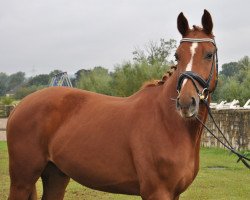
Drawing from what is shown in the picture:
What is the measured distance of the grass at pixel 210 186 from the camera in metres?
8.12

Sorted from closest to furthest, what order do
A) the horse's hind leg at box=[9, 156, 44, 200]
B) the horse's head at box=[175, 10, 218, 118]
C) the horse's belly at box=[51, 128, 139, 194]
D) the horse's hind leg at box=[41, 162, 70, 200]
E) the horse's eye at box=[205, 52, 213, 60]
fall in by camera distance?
the horse's head at box=[175, 10, 218, 118] → the horse's eye at box=[205, 52, 213, 60] → the horse's belly at box=[51, 128, 139, 194] → the horse's hind leg at box=[9, 156, 44, 200] → the horse's hind leg at box=[41, 162, 70, 200]

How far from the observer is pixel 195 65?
139 inches

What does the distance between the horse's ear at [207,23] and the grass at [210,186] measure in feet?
15.7

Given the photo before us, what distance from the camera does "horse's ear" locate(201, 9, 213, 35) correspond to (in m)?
3.70

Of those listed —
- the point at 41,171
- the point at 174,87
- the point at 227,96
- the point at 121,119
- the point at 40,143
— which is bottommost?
the point at 227,96

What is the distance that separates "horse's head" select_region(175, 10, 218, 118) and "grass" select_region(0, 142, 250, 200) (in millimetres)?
4725

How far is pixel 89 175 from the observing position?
4.15 meters

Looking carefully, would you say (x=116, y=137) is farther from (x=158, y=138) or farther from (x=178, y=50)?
(x=178, y=50)

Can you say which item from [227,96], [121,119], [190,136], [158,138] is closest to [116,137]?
[121,119]

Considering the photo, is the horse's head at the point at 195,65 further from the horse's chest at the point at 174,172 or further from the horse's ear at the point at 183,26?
the horse's chest at the point at 174,172

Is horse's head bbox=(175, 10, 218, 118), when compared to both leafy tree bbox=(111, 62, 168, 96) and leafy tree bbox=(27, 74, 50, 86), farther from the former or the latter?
leafy tree bbox=(27, 74, 50, 86)

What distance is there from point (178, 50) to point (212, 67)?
1.03ft

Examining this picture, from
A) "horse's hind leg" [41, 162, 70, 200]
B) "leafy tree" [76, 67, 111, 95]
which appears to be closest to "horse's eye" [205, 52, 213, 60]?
"horse's hind leg" [41, 162, 70, 200]

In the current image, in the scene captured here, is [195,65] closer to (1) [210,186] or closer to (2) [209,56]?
(2) [209,56]
